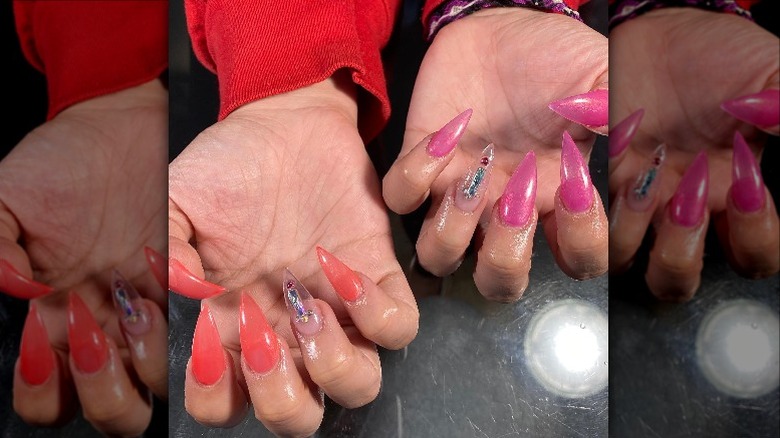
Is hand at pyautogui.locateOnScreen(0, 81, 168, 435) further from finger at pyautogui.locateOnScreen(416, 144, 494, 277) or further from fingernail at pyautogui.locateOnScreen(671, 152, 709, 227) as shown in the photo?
fingernail at pyautogui.locateOnScreen(671, 152, 709, 227)

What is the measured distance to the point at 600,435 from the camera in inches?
16.0

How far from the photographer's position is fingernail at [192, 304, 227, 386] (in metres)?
0.42

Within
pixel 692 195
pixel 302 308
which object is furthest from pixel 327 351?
pixel 692 195

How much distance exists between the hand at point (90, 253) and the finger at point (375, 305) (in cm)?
14

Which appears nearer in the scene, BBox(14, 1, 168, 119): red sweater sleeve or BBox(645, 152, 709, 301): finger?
BBox(645, 152, 709, 301): finger

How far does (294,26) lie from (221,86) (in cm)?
7

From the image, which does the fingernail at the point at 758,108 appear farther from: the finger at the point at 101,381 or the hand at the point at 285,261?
the finger at the point at 101,381

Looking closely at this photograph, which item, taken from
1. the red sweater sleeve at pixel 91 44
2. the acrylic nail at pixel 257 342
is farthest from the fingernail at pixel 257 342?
the red sweater sleeve at pixel 91 44

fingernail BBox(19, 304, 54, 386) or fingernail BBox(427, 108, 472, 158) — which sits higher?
fingernail BBox(427, 108, 472, 158)

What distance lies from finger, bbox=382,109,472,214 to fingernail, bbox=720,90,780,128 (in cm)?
16

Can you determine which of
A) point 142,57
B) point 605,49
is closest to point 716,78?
point 605,49

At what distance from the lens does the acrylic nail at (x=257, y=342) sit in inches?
16.1

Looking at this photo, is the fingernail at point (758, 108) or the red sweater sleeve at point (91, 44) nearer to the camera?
the fingernail at point (758, 108)

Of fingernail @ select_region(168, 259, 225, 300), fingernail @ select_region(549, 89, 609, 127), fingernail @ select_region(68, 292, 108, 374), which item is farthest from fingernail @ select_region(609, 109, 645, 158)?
fingernail @ select_region(68, 292, 108, 374)
